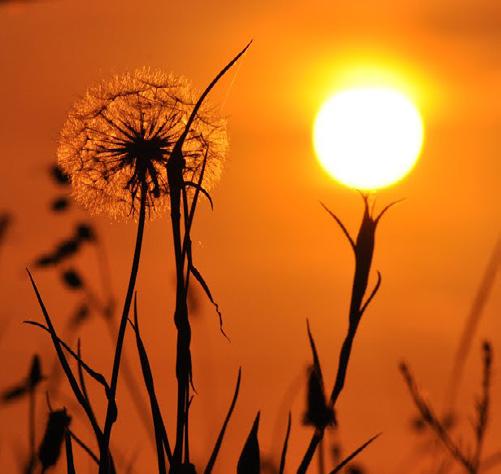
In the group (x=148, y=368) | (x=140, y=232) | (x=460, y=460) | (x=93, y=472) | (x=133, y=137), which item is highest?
(x=133, y=137)

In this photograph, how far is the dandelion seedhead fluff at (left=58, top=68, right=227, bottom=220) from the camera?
6.72 ft

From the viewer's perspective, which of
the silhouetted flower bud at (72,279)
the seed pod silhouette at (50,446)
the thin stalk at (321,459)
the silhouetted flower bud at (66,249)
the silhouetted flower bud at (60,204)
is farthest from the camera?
the silhouetted flower bud at (72,279)

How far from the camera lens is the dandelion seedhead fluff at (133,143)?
205 centimetres

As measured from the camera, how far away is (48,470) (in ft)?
5.92

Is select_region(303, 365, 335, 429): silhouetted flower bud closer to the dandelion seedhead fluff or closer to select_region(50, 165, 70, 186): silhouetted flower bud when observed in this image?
the dandelion seedhead fluff

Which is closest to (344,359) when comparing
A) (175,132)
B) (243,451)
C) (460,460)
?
(243,451)

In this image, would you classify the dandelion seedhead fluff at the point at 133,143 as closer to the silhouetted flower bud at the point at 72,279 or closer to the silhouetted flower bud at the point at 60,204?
the silhouetted flower bud at the point at 60,204

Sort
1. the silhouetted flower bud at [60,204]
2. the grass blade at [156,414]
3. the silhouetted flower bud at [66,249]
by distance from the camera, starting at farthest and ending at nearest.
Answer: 1. the silhouetted flower bud at [66,249]
2. the silhouetted flower bud at [60,204]
3. the grass blade at [156,414]

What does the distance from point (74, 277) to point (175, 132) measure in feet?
3.28

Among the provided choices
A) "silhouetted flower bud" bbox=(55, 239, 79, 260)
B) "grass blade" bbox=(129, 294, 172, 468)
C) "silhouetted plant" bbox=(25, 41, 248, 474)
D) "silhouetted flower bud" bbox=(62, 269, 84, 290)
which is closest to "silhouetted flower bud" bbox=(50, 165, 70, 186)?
"silhouetted plant" bbox=(25, 41, 248, 474)

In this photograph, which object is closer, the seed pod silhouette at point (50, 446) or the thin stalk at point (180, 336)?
the thin stalk at point (180, 336)

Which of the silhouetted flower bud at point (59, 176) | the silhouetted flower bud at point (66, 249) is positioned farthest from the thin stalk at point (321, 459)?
the silhouetted flower bud at point (66, 249)

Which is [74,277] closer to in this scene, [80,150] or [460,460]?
[80,150]

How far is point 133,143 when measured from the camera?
216 centimetres
